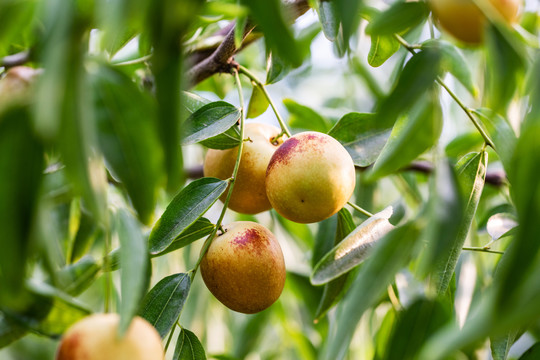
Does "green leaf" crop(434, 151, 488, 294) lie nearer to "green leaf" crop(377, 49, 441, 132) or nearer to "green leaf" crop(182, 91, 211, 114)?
"green leaf" crop(377, 49, 441, 132)

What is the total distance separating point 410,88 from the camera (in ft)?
1.71

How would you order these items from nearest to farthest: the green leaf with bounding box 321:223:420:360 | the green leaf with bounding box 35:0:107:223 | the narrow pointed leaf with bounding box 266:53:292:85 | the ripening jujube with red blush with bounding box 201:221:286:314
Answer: the green leaf with bounding box 35:0:107:223 → the green leaf with bounding box 321:223:420:360 → the ripening jujube with red blush with bounding box 201:221:286:314 → the narrow pointed leaf with bounding box 266:53:292:85

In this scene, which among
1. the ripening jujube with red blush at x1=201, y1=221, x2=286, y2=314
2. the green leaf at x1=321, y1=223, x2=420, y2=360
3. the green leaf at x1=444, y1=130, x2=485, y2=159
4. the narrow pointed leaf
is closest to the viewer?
the green leaf at x1=321, y1=223, x2=420, y2=360

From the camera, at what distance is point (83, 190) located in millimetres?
395

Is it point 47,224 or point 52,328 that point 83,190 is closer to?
point 47,224

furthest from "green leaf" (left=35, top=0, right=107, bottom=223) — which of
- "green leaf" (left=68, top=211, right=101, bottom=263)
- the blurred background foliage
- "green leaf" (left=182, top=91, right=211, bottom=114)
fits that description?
"green leaf" (left=68, top=211, right=101, bottom=263)

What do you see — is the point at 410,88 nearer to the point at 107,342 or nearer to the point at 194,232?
the point at 107,342

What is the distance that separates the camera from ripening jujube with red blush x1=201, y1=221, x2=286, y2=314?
80 centimetres

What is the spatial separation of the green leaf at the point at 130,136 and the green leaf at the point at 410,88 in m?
0.19

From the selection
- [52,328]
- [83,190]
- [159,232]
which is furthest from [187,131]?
[83,190]

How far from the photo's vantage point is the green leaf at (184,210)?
2.44ft

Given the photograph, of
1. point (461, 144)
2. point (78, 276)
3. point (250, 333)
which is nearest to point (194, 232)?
point (78, 276)

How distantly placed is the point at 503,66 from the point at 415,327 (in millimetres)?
255

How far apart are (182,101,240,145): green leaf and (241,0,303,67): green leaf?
1.14 feet
